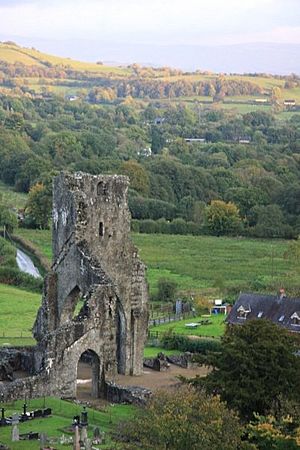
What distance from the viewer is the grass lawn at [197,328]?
62.6m

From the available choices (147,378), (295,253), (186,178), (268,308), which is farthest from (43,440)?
(186,178)

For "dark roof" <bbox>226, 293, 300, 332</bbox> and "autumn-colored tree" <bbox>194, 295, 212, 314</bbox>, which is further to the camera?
"autumn-colored tree" <bbox>194, 295, 212, 314</bbox>

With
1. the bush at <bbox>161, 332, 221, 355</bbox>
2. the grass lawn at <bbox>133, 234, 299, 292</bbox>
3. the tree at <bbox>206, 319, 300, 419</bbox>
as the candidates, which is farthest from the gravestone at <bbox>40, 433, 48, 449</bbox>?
the grass lawn at <bbox>133, 234, 299, 292</bbox>

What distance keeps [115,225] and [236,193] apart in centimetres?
7885

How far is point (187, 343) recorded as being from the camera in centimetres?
5806

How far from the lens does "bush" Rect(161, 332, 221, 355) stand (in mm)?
56906

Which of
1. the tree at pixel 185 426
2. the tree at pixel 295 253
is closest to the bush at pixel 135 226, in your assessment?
the tree at pixel 295 253

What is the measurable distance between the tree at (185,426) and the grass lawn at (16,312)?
25415 millimetres

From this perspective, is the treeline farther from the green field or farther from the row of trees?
the row of trees

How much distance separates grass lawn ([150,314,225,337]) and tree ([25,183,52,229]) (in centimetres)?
4595

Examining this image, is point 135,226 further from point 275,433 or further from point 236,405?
point 275,433

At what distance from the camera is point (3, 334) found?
61469mm

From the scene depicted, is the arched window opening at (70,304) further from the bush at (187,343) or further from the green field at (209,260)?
the green field at (209,260)

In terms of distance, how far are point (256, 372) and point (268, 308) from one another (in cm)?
2079
